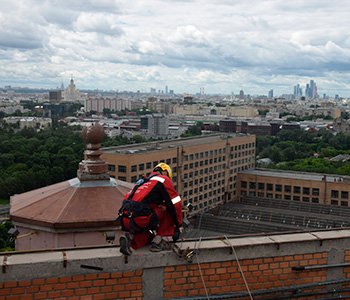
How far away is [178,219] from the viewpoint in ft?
14.7

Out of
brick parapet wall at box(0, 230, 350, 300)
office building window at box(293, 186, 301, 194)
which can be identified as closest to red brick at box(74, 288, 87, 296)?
brick parapet wall at box(0, 230, 350, 300)

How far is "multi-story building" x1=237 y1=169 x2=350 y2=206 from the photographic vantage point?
128 ft

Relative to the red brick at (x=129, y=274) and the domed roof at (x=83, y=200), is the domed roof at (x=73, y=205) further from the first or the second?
the red brick at (x=129, y=274)

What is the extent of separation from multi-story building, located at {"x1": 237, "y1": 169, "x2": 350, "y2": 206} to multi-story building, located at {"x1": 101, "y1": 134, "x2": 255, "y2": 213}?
1364mm

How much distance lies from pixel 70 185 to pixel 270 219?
102ft

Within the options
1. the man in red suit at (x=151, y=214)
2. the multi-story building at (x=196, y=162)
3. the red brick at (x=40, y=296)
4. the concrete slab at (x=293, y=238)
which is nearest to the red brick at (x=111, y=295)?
the man in red suit at (x=151, y=214)

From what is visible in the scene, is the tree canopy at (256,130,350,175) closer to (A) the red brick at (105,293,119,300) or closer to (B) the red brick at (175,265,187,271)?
(B) the red brick at (175,265,187,271)

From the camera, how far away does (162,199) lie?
14.4ft

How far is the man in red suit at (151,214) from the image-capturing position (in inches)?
169

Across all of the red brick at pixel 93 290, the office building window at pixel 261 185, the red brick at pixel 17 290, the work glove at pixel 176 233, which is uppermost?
the work glove at pixel 176 233

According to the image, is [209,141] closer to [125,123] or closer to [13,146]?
[13,146]

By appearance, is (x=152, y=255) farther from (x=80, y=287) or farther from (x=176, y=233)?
(x=80, y=287)

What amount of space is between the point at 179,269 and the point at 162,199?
63 centimetres

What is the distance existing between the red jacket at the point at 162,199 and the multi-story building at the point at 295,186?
36296 mm
